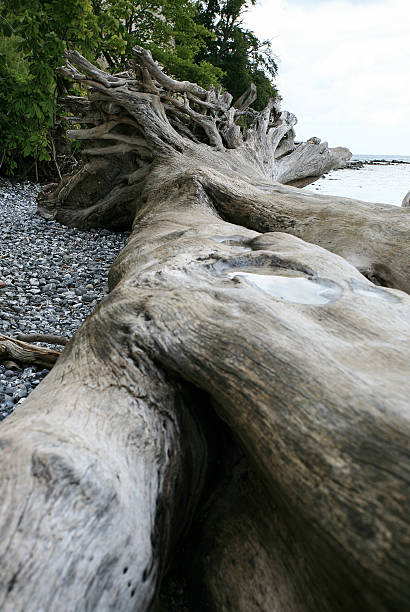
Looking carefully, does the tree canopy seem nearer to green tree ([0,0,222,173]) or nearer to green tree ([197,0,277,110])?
green tree ([0,0,222,173])

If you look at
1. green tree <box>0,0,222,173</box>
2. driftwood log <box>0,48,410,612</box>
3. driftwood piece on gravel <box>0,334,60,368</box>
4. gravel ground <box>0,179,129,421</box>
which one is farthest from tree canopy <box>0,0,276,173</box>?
driftwood log <box>0,48,410,612</box>

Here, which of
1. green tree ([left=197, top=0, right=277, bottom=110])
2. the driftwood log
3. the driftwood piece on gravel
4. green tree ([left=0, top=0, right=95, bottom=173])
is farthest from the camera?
green tree ([left=197, top=0, right=277, bottom=110])

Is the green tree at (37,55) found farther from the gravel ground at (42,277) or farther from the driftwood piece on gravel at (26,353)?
the driftwood piece on gravel at (26,353)

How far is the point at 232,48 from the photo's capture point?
21.1m

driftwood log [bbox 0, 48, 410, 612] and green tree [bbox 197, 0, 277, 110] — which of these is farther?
green tree [bbox 197, 0, 277, 110]

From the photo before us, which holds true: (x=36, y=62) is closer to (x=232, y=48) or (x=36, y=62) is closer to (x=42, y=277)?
(x=42, y=277)

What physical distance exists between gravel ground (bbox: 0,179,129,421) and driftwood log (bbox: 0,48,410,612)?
1053 millimetres

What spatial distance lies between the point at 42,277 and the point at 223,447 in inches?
129

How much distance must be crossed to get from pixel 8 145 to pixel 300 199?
651 centimetres

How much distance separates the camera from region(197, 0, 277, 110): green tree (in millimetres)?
20406

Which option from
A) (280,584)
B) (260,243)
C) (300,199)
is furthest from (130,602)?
(300,199)

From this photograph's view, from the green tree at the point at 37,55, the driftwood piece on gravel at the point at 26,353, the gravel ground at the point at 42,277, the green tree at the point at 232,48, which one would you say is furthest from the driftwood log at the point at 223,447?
the green tree at the point at 232,48

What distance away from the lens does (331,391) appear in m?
1.35

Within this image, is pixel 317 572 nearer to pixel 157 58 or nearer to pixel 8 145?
pixel 8 145
